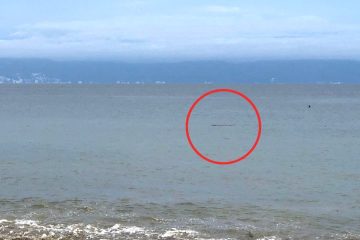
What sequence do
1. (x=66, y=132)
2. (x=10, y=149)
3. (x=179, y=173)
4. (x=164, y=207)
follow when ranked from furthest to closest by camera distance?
(x=66, y=132)
(x=10, y=149)
(x=179, y=173)
(x=164, y=207)

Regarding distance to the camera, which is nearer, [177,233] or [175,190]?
[177,233]

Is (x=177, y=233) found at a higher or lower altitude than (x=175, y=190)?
lower

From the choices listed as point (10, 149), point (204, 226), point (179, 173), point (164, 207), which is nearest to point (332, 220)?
point (204, 226)

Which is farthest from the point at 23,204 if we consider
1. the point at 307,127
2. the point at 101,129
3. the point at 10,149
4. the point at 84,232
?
the point at 307,127

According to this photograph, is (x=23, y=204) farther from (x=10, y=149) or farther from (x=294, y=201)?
(x=10, y=149)

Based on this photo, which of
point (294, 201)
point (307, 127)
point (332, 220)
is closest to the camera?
point (332, 220)

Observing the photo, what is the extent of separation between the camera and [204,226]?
27.4m

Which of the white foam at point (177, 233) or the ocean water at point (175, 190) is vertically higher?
the ocean water at point (175, 190)

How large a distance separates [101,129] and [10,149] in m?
28.2

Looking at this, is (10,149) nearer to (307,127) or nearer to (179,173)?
(179,173)

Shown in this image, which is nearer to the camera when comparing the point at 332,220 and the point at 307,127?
the point at 332,220

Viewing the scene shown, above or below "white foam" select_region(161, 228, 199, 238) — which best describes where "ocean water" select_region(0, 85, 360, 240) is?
above

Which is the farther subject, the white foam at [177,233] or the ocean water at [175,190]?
the ocean water at [175,190]

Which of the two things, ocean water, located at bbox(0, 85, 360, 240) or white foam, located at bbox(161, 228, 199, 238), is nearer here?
white foam, located at bbox(161, 228, 199, 238)
